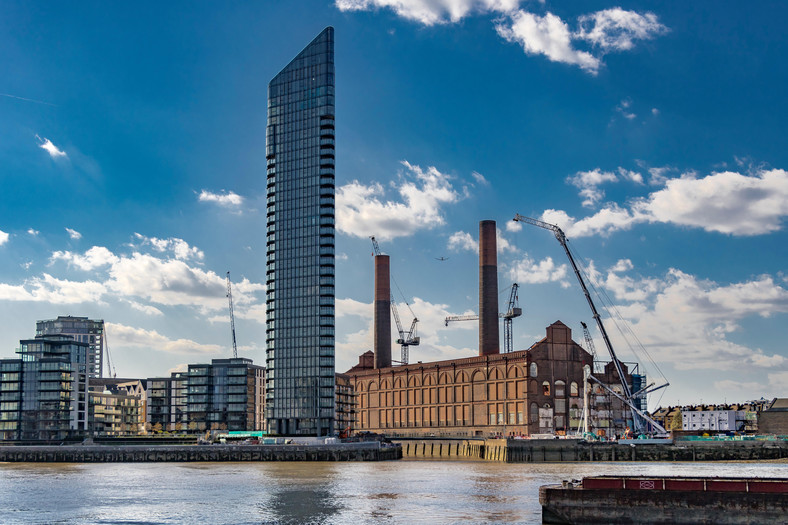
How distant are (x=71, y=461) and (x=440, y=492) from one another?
369 ft

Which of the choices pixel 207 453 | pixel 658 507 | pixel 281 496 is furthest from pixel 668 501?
pixel 207 453

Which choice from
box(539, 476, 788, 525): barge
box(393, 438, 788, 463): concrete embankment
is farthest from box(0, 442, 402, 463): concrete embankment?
box(539, 476, 788, 525): barge

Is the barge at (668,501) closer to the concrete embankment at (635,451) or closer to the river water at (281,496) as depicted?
the river water at (281,496)

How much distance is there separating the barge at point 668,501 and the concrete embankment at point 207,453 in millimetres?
110898

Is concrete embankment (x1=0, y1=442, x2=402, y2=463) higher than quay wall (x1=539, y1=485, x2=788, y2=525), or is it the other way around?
quay wall (x1=539, y1=485, x2=788, y2=525)

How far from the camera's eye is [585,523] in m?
58.0

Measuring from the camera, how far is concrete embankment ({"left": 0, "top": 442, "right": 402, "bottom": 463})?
168m

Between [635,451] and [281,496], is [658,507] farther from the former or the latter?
[635,451]

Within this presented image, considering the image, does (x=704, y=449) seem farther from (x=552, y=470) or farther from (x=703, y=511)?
(x=703, y=511)

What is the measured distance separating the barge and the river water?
482 cm

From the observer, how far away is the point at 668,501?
56.1 meters

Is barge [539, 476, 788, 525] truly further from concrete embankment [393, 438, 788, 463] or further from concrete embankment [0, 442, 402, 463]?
concrete embankment [0, 442, 402, 463]

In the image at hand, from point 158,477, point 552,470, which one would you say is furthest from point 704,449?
point 158,477

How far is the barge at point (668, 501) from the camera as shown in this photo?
178 feet
